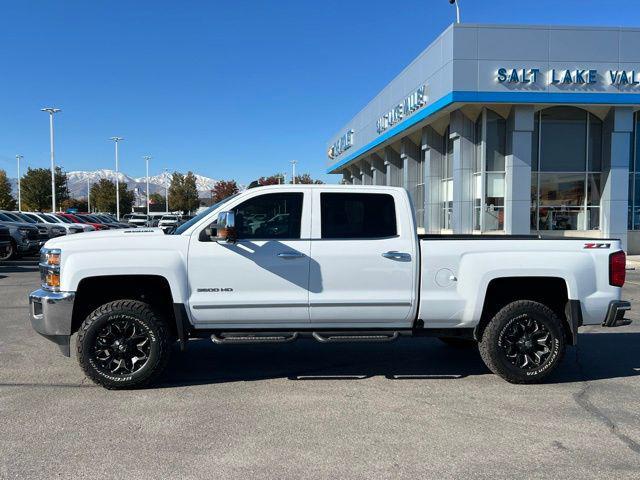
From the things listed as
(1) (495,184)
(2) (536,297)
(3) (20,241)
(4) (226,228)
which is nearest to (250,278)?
(4) (226,228)

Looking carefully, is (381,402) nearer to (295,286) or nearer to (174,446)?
(295,286)

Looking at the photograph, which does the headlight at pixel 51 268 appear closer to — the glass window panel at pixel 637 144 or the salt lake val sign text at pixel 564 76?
the salt lake val sign text at pixel 564 76

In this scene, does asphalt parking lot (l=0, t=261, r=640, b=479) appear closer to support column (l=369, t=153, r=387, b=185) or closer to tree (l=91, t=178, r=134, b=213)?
support column (l=369, t=153, r=387, b=185)

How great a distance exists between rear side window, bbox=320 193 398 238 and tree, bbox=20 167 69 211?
72292 mm

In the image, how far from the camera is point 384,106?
3020 centimetres

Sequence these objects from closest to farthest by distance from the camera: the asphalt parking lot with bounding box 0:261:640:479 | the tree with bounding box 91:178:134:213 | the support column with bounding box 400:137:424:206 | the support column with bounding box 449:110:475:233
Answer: the asphalt parking lot with bounding box 0:261:640:479 < the support column with bounding box 449:110:475:233 < the support column with bounding box 400:137:424:206 < the tree with bounding box 91:178:134:213

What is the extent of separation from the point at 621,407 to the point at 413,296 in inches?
82.7

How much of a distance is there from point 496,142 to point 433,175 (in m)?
5.02

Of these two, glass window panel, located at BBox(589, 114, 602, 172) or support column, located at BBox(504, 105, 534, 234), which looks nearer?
support column, located at BBox(504, 105, 534, 234)

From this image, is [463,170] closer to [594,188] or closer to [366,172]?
[594,188]

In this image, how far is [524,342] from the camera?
5656mm

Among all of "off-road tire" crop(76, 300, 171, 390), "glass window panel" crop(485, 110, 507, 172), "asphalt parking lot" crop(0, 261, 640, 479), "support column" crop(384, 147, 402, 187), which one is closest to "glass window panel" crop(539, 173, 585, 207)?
"glass window panel" crop(485, 110, 507, 172)

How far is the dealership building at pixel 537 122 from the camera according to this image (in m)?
20.0

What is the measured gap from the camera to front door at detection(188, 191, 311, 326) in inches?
213
